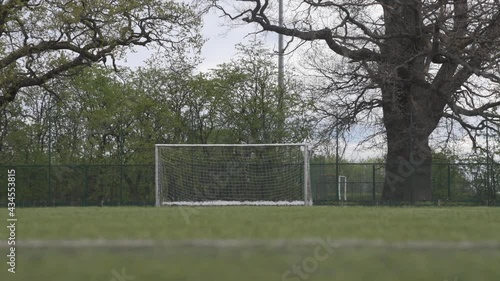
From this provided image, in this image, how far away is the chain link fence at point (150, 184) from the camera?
28.3 m

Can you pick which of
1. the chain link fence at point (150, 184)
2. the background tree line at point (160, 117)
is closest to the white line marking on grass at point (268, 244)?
the chain link fence at point (150, 184)

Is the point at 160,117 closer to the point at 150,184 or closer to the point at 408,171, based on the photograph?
the point at 150,184

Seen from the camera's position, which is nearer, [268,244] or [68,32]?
[268,244]

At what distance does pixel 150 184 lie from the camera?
29359 millimetres

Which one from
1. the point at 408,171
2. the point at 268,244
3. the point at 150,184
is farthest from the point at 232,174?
the point at 268,244

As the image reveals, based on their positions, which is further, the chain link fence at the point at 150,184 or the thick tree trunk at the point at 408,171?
the chain link fence at the point at 150,184

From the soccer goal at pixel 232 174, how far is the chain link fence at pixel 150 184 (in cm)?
136

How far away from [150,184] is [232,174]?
3616 millimetres

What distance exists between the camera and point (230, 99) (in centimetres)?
3472

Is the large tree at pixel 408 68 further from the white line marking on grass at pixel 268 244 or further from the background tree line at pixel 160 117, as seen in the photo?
the white line marking on grass at pixel 268 244

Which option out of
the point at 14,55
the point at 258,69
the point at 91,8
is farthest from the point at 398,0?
the point at 14,55

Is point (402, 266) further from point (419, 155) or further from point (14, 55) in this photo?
point (14, 55)

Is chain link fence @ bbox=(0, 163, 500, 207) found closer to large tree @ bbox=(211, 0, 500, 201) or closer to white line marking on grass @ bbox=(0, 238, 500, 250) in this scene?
large tree @ bbox=(211, 0, 500, 201)

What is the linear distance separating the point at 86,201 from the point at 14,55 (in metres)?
7.07
